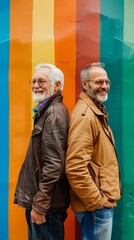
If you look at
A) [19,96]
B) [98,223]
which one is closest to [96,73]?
[19,96]

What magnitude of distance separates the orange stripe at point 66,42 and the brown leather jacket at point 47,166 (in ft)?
2.01

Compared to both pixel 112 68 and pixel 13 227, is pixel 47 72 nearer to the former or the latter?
pixel 112 68

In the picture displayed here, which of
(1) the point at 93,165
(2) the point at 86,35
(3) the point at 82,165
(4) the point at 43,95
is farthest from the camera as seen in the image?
(2) the point at 86,35

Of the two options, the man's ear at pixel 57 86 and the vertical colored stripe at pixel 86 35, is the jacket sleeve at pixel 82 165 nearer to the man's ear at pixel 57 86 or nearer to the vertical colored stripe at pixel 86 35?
the man's ear at pixel 57 86

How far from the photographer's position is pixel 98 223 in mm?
2135

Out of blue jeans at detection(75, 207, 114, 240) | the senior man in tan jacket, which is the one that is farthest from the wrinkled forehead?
blue jeans at detection(75, 207, 114, 240)

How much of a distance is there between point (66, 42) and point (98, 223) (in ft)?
4.86

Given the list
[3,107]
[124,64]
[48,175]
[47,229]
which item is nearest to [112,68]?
[124,64]

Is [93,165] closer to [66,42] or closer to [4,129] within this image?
[4,129]

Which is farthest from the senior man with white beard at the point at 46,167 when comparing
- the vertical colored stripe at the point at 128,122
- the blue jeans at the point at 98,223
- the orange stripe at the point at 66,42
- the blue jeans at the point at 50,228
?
the vertical colored stripe at the point at 128,122

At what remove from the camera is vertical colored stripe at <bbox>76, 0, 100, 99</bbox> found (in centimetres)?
284

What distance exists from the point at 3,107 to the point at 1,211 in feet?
2.89

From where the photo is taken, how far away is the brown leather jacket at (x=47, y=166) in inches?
80.9

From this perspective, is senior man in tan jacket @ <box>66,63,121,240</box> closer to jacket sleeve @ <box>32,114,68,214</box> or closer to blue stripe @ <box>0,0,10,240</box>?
jacket sleeve @ <box>32,114,68,214</box>
